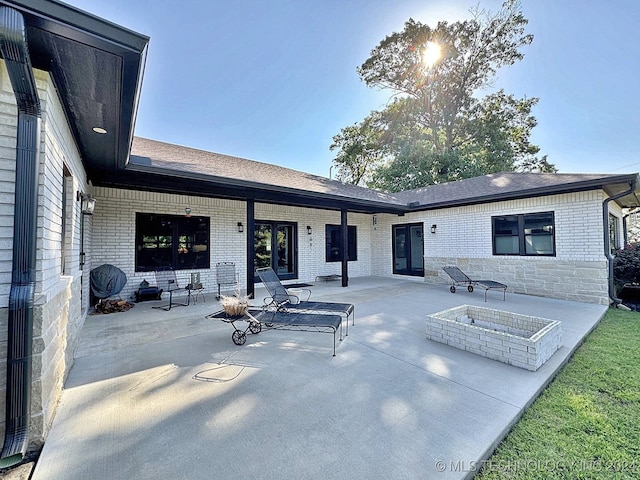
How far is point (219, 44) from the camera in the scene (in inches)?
326

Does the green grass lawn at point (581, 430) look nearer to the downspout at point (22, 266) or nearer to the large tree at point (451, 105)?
the downspout at point (22, 266)

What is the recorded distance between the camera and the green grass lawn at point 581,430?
1849mm

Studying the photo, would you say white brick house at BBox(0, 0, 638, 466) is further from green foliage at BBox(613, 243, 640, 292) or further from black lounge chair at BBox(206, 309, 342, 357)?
black lounge chair at BBox(206, 309, 342, 357)

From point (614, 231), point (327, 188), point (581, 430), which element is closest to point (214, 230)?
point (327, 188)

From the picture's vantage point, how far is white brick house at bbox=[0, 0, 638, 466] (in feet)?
6.73

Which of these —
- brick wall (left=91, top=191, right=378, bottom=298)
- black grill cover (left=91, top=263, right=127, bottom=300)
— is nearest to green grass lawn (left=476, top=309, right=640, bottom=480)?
black grill cover (left=91, top=263, right=127, bottom=300)

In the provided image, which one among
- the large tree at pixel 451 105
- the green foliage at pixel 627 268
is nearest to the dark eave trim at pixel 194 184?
the green foliage at pixel 627 268

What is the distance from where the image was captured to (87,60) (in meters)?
2.27

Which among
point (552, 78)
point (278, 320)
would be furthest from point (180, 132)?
point (552, 78)

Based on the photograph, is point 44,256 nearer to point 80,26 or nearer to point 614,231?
point 80,26

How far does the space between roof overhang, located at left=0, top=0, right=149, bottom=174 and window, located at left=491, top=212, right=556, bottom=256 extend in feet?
31.3

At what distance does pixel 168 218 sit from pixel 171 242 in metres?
0.68

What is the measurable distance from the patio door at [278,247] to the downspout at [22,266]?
297 inches

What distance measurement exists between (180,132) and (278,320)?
34.0 ft
